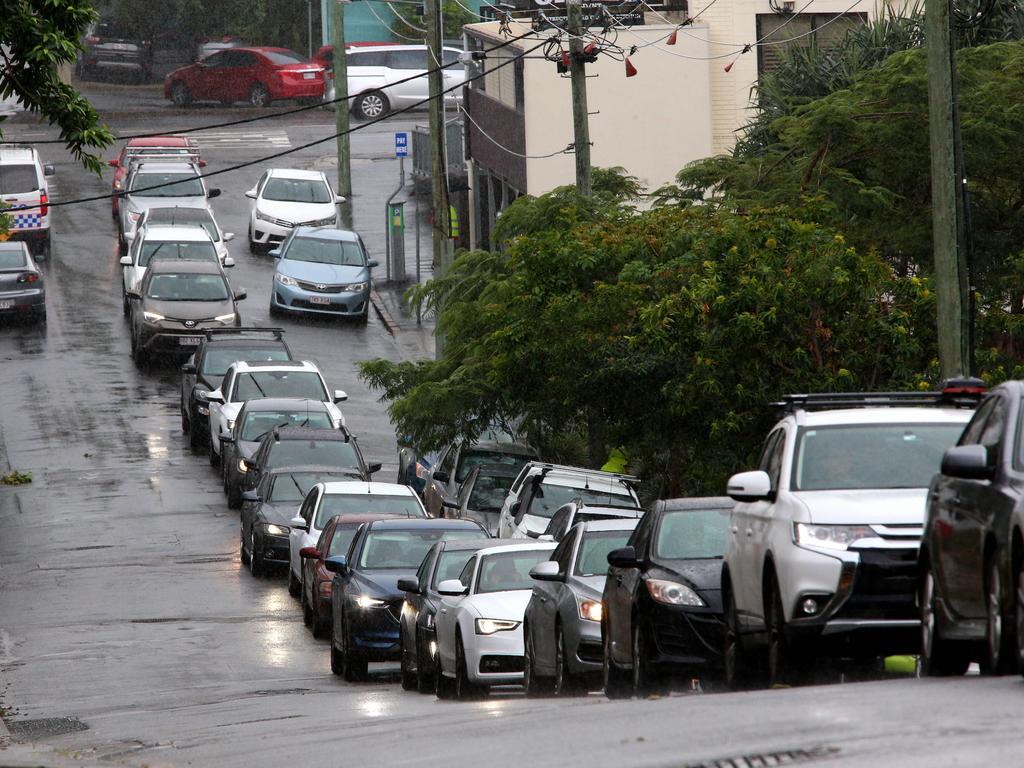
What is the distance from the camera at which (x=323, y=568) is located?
22234mm

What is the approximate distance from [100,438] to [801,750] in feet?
90.7

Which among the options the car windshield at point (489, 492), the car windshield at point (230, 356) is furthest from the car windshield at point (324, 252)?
the car windshield at point (489, 492)

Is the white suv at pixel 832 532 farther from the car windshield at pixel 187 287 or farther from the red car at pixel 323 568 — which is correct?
the car windshield at pixel 187 287

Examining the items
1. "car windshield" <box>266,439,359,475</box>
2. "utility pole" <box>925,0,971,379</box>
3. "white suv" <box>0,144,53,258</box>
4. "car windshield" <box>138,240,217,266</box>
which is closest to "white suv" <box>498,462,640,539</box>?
"utility pole" <box>925,0,971,379</box>

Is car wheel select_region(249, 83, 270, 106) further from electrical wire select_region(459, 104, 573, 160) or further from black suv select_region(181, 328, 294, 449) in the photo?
black suv select_region(181, 328, 294, 449)

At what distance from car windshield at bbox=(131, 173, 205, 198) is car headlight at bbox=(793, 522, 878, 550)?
130 ft

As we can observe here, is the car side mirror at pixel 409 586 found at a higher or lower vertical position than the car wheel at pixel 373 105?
lower

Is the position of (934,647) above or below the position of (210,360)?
above

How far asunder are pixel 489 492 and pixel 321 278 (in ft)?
58.2

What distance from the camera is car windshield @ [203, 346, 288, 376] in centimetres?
3491

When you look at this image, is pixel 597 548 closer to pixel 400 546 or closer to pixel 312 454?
pixel 400 546

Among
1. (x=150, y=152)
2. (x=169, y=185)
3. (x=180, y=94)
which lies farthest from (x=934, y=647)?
(x=180, y=94)

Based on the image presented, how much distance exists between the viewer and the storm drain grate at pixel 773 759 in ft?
26.7

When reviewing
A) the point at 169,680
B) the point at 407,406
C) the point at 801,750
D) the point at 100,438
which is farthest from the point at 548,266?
the point at 801,750
